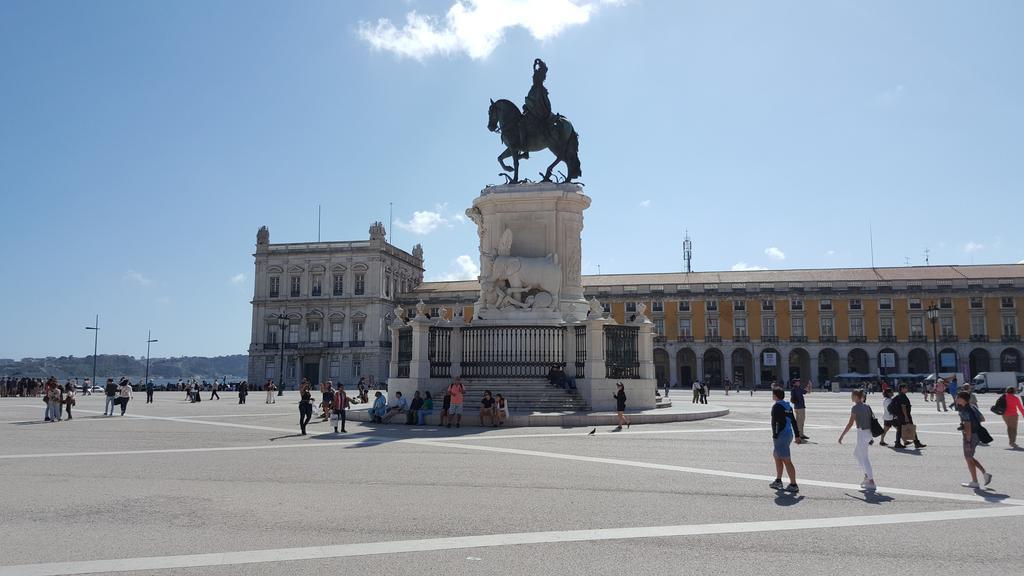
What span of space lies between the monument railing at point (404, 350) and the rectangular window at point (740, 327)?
54153 mm

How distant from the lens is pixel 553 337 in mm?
17469

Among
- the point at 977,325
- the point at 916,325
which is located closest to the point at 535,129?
the point at 916,325

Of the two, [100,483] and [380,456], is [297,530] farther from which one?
[380,456]

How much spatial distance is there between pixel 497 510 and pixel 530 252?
1311 centimetres

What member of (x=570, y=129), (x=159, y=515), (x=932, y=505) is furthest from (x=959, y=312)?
(x=159, y=515)

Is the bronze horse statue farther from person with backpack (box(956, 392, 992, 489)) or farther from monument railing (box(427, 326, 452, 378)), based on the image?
person with backpack (box(956, 392, 992, 489))

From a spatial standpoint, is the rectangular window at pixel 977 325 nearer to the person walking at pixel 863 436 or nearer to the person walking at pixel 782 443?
the person walking at pixel 863 436

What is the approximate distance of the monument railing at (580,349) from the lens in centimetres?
1711

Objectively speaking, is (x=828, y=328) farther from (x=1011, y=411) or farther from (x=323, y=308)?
(x=1011, y=411)

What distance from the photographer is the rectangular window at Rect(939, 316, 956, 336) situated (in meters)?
63.9

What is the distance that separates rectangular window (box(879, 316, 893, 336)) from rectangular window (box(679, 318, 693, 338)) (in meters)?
16.0

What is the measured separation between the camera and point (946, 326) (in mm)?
64062

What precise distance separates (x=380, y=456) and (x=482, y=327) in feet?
25.0

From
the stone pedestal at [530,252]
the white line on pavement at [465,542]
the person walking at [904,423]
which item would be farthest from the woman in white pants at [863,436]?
the stone pedestal at [530,252]
